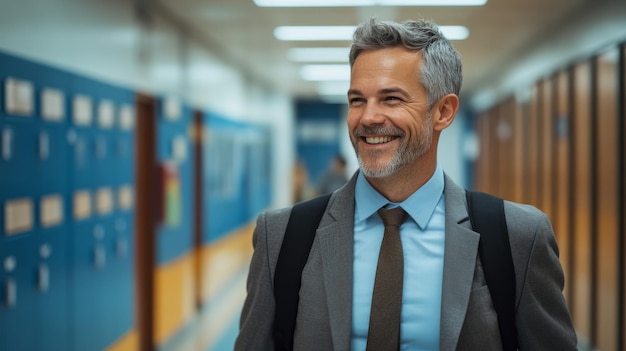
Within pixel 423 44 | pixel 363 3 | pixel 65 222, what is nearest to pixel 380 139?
pixel 423 44

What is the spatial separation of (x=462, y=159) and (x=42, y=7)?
48.1ft

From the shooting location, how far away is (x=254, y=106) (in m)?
11.9

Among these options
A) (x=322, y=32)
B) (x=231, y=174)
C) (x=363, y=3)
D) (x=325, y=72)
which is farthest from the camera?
(x=325, y=72)

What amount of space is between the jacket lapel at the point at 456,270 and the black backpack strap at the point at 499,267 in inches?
1.0

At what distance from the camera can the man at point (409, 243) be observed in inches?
57.4

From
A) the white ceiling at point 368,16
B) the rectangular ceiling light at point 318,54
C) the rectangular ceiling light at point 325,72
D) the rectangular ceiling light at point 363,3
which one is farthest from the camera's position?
the rectangular ceiling light at point 325,72

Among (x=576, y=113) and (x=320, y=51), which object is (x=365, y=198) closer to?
(x=576, y=113)

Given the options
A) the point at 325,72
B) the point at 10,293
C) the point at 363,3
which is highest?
the point at 325,72

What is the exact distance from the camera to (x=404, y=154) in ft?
4.98

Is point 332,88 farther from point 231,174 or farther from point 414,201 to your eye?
point 414,201

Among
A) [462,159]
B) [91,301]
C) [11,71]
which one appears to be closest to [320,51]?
[91,301]

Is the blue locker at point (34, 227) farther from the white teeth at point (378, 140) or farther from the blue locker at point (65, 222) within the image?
the white teeth at point (378, 140)

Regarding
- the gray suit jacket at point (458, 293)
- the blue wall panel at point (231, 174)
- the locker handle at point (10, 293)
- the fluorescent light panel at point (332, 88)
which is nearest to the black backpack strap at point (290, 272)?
the gray suit jacket at point (458, 293)

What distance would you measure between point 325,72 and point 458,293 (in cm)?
1000
